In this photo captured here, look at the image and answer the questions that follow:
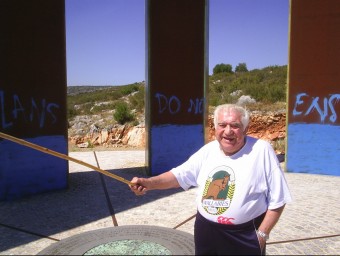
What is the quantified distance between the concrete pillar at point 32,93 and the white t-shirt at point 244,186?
15.0 ft

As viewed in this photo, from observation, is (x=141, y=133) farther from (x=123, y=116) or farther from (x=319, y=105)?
(x=319, y=105)

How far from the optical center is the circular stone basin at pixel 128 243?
3.43 metres

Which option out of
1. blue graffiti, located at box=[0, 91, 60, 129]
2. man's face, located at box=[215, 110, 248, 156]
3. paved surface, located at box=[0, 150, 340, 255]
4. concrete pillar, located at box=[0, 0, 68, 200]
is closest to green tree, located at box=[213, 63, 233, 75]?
paved surface, located at box=[0, 150, 340, 255]

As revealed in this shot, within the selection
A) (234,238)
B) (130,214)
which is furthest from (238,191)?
(130,214)

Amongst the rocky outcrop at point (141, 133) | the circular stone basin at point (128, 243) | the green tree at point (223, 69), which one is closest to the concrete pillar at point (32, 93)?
the circular stone basin at point (128, 243)

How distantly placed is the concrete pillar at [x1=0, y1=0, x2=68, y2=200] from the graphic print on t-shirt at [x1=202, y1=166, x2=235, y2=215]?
4546mm

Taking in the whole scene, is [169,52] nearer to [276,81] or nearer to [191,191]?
[191,191]

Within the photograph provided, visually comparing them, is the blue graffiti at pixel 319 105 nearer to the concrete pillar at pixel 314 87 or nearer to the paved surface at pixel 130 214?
the concrete pillar at pixel 314 87

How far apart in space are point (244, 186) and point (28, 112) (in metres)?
4.87

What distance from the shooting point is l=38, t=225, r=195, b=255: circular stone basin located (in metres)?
3.43

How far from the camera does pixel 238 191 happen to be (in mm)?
2365

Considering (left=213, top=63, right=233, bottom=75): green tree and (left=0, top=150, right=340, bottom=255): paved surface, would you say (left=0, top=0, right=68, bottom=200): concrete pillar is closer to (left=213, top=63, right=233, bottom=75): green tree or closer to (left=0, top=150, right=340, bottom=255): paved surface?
(left=0, top=150, right=340, bottom=255): paved surface

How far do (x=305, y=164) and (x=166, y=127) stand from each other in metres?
3.39

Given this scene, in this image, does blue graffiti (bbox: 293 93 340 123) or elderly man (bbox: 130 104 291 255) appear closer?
Result: elderly man (bbox: 130 104 291 255)
